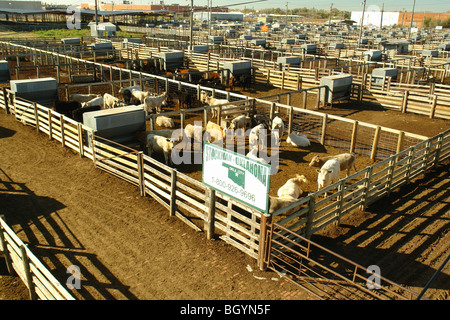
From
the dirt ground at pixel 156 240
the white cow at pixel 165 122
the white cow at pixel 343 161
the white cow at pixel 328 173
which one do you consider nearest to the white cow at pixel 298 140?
the dirt ground at pixel 156 240

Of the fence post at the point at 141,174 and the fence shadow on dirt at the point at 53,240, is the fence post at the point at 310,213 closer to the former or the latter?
the fence shadow on dirt at the point at 53,240

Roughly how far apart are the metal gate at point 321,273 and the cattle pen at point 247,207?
3.4 inches

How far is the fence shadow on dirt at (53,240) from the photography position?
6.49 metres

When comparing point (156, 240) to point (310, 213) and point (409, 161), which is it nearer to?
point (310, 213)

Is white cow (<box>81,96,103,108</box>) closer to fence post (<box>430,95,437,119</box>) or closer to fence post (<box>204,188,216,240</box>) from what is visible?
fence post (<box>204,188,216,240</box>)

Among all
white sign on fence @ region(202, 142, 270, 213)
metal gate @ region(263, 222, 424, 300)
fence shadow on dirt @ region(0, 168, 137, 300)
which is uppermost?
white sign on fence @ region(202, 142, 270, 213)

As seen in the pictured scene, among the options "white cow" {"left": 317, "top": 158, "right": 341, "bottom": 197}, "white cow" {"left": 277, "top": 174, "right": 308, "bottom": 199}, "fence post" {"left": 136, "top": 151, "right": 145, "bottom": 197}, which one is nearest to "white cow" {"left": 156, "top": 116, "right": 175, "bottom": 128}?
"fence post" {"left": 136, "top": 151, "right": 145, "bottom": 197}

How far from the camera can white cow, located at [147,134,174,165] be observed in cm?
1159

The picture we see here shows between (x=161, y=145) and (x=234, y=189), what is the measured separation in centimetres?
520

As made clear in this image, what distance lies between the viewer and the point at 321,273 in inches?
270

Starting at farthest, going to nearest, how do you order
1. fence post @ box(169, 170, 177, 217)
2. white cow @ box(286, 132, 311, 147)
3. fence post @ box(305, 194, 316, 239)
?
white cow @ box(286, 132, 311, 147) → fence post @ box(169, 170, 177, 217) → fence post @ box(305, 194, 316, 239)

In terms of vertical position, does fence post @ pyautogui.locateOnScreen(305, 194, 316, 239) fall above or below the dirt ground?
above

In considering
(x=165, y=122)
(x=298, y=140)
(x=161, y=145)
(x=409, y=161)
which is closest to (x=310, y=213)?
(x=409, y=161)

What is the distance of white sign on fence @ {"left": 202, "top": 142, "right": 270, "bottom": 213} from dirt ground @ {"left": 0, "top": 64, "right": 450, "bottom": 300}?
1280mm
